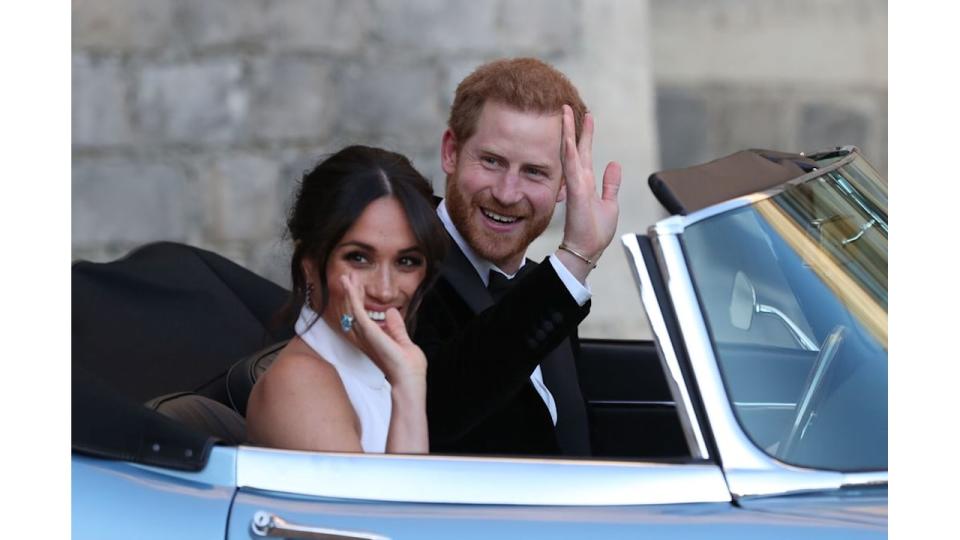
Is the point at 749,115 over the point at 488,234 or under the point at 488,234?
over

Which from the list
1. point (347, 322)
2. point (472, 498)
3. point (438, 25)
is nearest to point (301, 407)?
point (347, 322)

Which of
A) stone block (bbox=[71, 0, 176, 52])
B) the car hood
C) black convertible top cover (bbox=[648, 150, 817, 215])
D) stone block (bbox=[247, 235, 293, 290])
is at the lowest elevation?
the car hood

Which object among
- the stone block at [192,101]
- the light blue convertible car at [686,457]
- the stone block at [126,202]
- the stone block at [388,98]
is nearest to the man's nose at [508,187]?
the light blue convertible car at [686,457]

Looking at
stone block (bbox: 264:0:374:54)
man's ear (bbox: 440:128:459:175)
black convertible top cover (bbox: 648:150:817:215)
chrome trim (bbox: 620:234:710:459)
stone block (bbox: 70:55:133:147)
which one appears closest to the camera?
chrome trim (bbox: 620:234:710:459)

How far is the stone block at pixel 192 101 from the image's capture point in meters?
6.24

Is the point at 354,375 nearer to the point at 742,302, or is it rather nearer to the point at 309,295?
the point at 309,295

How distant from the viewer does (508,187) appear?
320 cm

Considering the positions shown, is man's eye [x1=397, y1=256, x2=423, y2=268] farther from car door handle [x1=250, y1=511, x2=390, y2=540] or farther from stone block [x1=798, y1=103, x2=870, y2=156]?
stone block [x1=798, y1=103, x2=870, y2=156]

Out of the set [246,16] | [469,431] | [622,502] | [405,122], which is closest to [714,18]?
[405,122]

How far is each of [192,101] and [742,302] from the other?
412 cm

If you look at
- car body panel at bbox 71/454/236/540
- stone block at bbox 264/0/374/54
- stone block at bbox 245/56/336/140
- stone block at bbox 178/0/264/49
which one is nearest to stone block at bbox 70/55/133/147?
stone block at bbox 178/0/264/49

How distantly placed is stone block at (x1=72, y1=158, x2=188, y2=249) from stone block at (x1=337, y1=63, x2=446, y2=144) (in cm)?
73

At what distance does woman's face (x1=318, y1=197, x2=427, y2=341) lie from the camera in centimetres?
257

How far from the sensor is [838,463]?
226 centimetres
